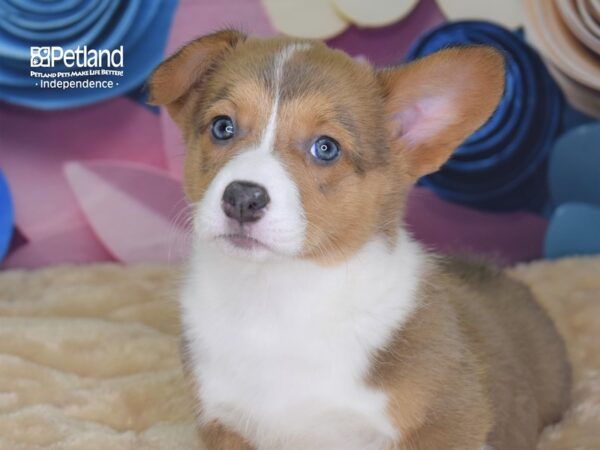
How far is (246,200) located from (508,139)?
7.07 feet

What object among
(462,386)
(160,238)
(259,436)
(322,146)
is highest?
(322,146)

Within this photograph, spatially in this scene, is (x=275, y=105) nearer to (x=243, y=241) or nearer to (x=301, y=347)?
(x=243, y=241)

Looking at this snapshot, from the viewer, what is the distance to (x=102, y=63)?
3.93 meters

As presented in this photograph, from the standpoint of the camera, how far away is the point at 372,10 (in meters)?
3.89

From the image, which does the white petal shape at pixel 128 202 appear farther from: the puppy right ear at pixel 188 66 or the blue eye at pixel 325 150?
the blue eye at pixel 325 150

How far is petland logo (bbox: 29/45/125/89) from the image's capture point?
3914mm

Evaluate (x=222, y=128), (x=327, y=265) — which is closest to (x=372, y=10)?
(x=222, y=128)

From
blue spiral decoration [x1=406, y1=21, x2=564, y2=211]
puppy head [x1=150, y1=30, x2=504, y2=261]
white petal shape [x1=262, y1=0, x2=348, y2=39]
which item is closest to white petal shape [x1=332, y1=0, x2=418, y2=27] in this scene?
white petal shape [x1=262, y1=0, x2=348, y2=39]

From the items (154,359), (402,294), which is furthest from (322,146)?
(154,359)

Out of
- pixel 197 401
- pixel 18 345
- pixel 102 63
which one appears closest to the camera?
pixel 197 401

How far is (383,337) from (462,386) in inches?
9.7

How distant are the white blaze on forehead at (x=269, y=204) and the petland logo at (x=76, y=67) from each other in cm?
186

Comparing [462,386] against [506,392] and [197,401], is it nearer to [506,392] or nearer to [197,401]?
[506,392]

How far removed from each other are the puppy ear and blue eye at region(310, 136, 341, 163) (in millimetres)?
229
